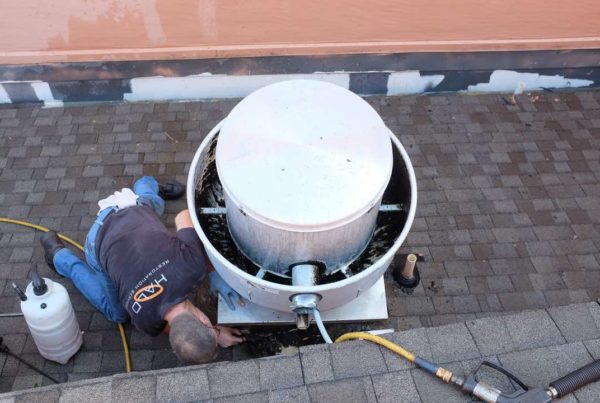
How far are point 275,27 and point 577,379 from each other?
4.04 metres

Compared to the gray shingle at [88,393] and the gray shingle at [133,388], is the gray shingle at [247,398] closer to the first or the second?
the gray shingle at [133,388]

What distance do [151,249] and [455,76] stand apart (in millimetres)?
3858

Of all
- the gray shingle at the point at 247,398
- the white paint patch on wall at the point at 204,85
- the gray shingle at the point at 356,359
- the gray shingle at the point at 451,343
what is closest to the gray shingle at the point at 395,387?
the gray shingle at the point at 356,359

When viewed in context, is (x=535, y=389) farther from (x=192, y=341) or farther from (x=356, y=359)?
(x=192, y=341)

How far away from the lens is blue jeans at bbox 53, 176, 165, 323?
12.1 ft

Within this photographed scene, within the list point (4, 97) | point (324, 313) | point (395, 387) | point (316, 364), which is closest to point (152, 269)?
point (324, 313)

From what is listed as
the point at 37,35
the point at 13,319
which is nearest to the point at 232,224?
the point at 13,319

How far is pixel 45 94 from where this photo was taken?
518cm

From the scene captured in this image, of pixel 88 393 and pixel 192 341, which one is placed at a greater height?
pixel 88 393

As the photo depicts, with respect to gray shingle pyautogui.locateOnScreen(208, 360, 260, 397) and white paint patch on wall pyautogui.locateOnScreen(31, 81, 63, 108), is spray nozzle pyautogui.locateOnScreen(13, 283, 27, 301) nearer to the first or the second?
gray shingle pyautogui.locateOnScreen(208, 360, 260, 397)

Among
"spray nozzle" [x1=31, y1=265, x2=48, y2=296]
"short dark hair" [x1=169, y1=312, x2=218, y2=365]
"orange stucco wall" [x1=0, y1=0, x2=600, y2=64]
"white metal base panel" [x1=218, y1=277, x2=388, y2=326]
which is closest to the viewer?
"short dark hair" [x1=169, y1=312, x2=218, y2=365]

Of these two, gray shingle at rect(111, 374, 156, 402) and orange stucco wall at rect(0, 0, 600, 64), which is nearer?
gray shingle at rect(111, 374, 156, 402)

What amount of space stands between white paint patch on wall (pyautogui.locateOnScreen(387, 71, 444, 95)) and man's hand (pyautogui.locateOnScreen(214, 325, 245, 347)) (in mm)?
3316

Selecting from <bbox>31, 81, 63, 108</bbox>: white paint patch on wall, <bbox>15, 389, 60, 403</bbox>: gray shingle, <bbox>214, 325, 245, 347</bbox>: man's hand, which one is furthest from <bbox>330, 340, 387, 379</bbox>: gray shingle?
<bbox>31, 81, 63, 108</bbox>: white paint patch on wall
